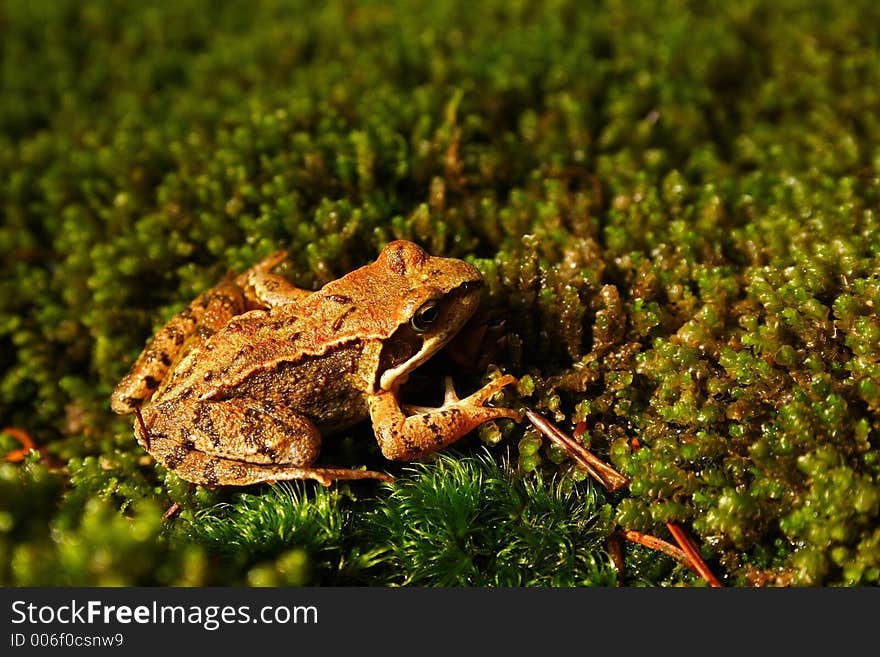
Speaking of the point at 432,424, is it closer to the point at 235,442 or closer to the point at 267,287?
the point at 235,442

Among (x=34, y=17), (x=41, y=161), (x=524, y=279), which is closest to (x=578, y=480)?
(x=524, y=279)

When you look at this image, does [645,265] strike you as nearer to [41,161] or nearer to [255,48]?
[255,48]

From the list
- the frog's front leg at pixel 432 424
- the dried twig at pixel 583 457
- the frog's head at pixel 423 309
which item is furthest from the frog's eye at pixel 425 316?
the dried twig at pixel 583 457

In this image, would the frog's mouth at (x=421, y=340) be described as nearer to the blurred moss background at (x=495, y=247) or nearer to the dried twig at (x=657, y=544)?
the blurred moss background at (x=495, y=247)

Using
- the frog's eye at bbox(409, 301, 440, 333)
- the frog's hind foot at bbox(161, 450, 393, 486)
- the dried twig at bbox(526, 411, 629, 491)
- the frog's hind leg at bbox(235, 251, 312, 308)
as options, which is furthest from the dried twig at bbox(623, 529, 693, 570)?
the frog's hind leg at bbox(235, 251, 312, 308)

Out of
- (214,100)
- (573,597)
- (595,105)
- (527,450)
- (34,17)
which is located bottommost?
(573,597)

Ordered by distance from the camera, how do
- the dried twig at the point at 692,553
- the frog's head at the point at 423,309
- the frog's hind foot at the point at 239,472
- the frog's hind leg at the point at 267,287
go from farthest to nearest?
the frog's hind leg at the point at 267,287
the frog's head at the point at 423,309
the frog's hind foot at the point at 239,472
the dried twig at the point at 692,553
